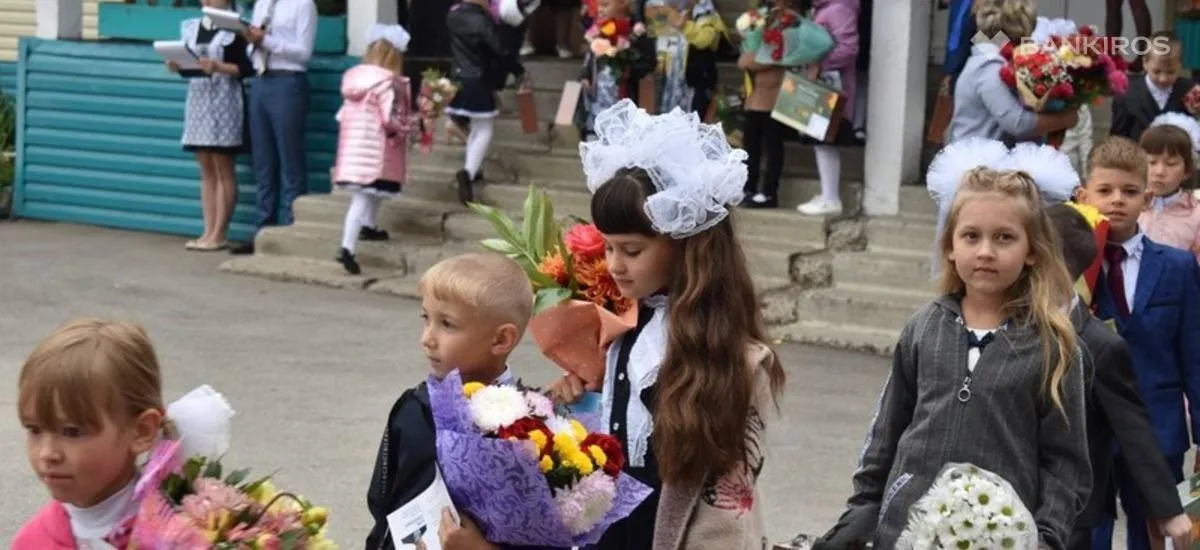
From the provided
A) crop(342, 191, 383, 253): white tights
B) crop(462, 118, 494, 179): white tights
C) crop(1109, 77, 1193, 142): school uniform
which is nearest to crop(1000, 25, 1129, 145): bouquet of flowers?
crop(1109, 77, 1193, 142): school uniform

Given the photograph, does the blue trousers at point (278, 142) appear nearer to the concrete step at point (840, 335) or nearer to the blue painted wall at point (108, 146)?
the blue painted wall at point (108, 146)

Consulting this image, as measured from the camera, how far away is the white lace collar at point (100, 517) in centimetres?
364

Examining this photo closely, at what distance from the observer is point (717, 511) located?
421cm

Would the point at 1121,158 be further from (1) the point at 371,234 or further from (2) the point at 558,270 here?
(1) the point at 371,234

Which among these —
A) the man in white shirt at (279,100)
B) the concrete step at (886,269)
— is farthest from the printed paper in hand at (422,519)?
the man in white shirt at (279,100)

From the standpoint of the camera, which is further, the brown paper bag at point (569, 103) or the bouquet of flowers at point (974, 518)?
the brown paper bag at point (569, 103)

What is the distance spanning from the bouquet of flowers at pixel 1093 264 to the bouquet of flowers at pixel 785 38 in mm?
5691

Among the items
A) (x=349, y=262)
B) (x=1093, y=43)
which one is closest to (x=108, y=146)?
(x=349, y=262)

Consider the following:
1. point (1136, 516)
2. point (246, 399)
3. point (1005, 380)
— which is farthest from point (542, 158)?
point (1005, 380)

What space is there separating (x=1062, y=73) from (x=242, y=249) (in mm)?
6241

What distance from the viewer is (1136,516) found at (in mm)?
5395

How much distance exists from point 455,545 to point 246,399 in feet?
19.1

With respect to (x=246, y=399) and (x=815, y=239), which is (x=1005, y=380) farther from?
(x=815, y=239)

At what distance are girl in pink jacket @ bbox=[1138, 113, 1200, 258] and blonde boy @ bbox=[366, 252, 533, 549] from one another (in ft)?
12.9
